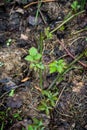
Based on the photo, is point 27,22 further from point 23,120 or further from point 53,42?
point 23,120

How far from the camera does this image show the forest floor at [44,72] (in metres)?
2.06

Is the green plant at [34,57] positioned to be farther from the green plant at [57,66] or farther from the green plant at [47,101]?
the green plant at [47,101]

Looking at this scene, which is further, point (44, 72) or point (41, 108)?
point (44, 72)

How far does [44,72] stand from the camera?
226cm

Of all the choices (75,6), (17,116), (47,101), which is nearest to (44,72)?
(47,101)

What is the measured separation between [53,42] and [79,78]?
0.44 metres

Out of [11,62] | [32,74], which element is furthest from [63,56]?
[11,62]

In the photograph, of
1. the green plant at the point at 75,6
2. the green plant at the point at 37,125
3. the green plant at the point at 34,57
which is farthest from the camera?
the green plant at the point at 75,6

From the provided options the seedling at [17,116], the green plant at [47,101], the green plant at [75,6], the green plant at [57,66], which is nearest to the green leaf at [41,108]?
the green plant at [47,101]

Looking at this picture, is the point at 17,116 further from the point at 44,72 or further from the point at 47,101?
the point at 44,72

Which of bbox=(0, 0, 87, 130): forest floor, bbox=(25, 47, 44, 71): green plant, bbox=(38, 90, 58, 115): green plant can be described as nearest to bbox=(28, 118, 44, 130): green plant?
bbox=(0, 0, 87, 130): forest floor

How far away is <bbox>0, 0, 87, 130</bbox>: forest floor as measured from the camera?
2.06 meters

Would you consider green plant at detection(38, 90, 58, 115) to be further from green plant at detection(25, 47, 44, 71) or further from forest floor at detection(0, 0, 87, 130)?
green plant at detection(25, 47, 44, 71)

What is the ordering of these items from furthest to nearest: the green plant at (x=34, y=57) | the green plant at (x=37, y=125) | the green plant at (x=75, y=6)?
the green plant at (x=75, y=6) → the green plant at (x=34, y=57) → the green plant at (x=37, y=125)
